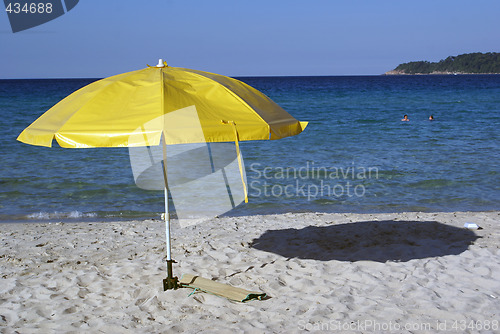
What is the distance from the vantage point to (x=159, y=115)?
385 cm

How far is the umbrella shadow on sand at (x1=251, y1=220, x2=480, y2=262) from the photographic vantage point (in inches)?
233

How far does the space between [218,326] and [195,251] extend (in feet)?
6.98

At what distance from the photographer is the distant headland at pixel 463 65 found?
154 m

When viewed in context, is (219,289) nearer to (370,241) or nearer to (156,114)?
(156,114)

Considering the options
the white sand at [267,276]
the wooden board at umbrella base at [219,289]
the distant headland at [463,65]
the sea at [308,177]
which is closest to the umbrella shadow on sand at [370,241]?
the white sand at [267,276]

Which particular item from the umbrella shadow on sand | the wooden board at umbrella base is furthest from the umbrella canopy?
the umbrella shadow on sand

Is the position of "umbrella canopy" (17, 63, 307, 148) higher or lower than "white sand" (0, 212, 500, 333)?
higher

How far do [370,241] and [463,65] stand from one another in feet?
569

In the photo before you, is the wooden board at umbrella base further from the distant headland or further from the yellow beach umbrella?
the distant headland

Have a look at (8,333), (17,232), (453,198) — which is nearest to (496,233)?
(453,198)

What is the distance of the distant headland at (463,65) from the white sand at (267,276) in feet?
544

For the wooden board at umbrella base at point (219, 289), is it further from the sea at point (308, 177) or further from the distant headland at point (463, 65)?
the distant headland at point (463, 65)

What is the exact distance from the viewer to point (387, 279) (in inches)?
201

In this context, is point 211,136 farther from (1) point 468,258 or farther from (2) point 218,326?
(1) point 468,258
